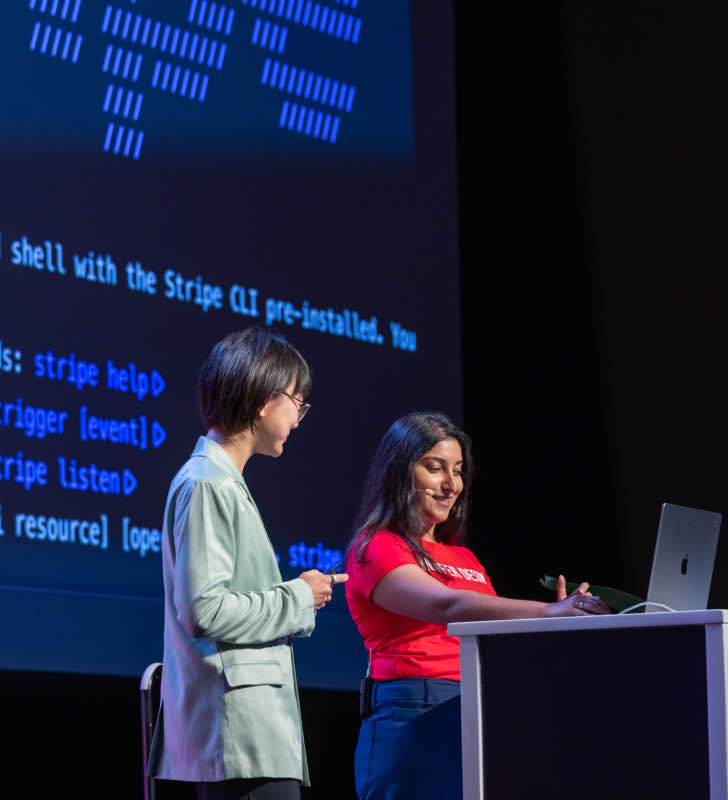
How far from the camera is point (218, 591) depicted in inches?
75.6

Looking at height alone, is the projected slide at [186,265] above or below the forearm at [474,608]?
above

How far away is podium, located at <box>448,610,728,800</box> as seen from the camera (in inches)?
76.4

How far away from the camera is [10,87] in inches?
136

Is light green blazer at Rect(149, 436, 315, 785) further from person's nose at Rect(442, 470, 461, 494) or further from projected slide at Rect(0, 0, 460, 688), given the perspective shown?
projected slide at Rect(0, 0, 460, 688)

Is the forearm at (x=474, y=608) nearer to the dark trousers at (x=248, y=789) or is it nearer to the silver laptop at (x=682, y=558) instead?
the silver laptop at (x=682, y=558)

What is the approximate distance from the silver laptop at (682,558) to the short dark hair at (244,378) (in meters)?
0.75

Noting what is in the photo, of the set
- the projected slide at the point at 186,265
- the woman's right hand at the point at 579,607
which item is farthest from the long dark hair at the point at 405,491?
the projected slide at the point at 186,265

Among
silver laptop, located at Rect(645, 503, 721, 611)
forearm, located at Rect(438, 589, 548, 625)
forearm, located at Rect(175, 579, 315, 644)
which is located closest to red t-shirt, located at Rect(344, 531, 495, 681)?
forearm, located at Rect(438, 589, 548, 625)

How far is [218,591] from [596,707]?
652 millimetres

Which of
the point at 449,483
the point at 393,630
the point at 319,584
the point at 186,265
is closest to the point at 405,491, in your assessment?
the point at 449,483

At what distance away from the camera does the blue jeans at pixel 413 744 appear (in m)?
2.42

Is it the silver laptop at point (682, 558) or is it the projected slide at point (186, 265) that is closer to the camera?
the silver laptop at point (682, 558)

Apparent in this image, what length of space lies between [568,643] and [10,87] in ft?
7.45

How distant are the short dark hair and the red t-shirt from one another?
0.54 m
